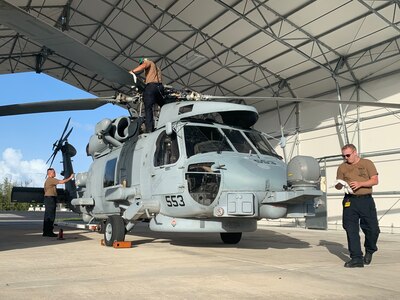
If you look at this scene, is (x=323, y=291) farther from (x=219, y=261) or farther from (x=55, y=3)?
(x=55, y=3)

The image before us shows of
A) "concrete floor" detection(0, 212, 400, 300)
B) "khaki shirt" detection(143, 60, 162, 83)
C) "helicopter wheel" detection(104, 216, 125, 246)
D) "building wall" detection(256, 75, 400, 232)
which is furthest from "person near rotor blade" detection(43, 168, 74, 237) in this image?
"building wall" detection(256, 75, 400, 232)

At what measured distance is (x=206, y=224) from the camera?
25.2 ft

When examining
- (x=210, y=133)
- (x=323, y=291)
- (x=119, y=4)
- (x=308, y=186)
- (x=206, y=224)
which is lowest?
(x=323, y=291)

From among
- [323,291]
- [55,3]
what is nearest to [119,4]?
[55,3]

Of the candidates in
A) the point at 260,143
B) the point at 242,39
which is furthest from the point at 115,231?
the point at 242,39

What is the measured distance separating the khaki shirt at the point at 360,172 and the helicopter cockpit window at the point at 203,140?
2441 millimetres

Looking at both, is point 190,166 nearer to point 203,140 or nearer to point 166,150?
point 203,140

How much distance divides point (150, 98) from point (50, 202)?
5.06 m

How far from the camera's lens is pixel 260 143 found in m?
8.68

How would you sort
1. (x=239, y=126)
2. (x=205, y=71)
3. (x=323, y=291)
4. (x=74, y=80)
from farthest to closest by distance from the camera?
(x=74, y=80) → (x=205, y=71) → (x=239, y=126) → (x=323, y=291)

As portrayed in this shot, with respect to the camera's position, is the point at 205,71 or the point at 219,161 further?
the point at 205,71

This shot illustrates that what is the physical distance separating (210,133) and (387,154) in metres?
11.5

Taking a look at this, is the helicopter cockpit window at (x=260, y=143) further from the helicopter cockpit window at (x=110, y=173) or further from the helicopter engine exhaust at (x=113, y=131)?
the helicopter cockpit window at (x=110, y=173)

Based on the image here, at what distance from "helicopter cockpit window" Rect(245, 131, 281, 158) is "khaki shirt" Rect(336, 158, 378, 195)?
2360 mm
